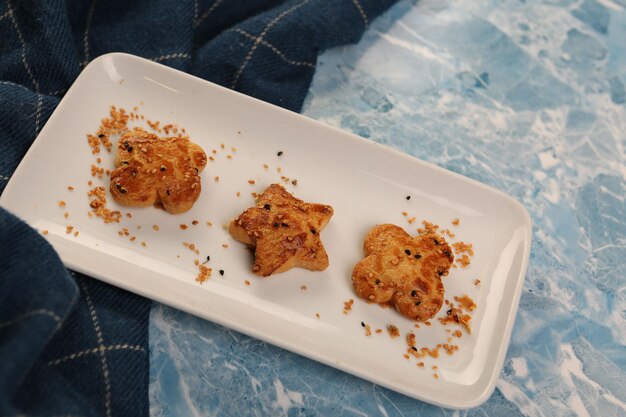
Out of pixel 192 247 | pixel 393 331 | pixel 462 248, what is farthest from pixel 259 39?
pixel 393 331

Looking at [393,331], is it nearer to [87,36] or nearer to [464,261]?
[464,261]

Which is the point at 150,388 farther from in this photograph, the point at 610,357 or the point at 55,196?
the point at 610,357

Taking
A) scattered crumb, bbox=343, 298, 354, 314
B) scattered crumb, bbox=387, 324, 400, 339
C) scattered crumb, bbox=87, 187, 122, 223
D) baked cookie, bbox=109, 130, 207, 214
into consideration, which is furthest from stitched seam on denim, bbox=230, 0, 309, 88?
scattered crumb, bbox=387, 324, 400, 339

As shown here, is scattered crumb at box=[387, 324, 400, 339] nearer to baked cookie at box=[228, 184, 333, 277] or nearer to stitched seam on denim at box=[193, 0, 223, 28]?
baked cookie at box=[228, 184, 333, 277]

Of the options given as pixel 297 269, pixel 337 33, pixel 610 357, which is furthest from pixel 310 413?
pixel 337 33

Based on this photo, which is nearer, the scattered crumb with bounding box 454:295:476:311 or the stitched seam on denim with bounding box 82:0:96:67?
the scattered crumb with bounding box 454:295:476:311
